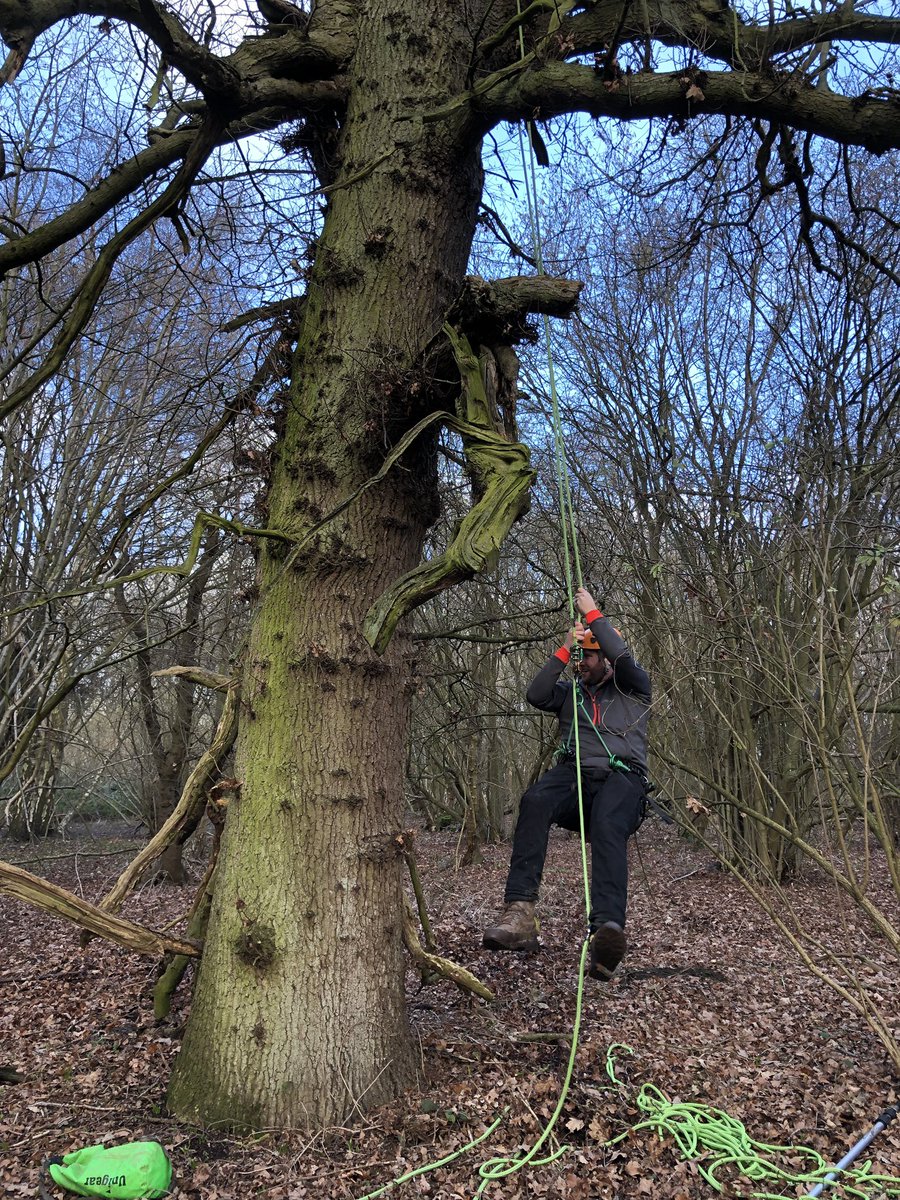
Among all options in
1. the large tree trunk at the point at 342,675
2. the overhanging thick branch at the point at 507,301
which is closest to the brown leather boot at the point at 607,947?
the large tree trunk at the point at 342,675

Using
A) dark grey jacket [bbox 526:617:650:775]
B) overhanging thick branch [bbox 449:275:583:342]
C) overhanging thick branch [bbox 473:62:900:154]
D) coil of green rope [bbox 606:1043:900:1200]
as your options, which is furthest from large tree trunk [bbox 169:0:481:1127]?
dark grey jacket [bbox 526:617:650:775]

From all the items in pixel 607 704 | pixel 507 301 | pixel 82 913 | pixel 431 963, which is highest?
pixel 507 301

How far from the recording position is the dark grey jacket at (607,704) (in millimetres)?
4367

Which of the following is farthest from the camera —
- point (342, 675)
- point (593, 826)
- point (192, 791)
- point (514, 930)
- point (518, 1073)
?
point (593, 826)

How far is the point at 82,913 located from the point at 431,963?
55.3 inches

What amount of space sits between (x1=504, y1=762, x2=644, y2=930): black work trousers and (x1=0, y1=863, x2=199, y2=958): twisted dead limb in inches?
65.5

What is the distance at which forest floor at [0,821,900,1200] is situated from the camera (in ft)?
8.83

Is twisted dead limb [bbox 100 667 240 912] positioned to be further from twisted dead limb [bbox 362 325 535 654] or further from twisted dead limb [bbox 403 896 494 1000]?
twisted dead limb [bbox 403 896 494 1000]

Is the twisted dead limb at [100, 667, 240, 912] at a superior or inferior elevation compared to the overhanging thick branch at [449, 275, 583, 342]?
inferior

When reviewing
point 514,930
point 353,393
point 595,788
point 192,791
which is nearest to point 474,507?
point 353,393

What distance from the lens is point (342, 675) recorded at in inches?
124

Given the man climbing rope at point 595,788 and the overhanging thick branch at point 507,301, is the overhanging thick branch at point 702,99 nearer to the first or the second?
the overhanging thick branch at point 507,301

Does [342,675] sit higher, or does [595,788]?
[342,675]

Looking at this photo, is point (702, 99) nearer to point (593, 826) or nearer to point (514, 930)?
point (593, 826)
